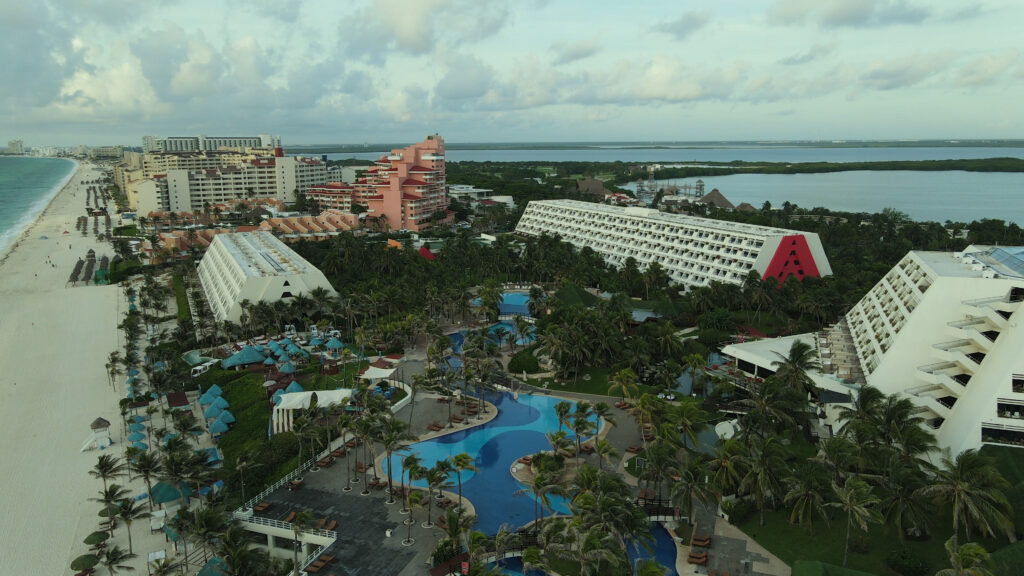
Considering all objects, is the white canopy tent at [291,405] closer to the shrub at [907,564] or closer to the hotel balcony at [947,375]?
the shrub at [907,564]

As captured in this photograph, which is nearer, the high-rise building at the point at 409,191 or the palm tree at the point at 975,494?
the palm tree at the point at 975,494

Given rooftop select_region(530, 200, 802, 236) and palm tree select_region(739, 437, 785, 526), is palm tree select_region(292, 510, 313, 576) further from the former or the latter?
rooftop select_region(530, 200, 802, 236)

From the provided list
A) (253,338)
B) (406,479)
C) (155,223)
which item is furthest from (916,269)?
(155,223)

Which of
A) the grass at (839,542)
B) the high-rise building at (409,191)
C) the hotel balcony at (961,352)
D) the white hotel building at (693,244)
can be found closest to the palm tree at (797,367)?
the hotel balcony at (961,352)

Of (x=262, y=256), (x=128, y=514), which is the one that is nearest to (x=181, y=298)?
(x=262, y=256)

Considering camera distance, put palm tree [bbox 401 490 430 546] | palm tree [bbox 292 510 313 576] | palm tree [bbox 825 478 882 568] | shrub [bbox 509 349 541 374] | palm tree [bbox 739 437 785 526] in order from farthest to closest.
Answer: shrub [bbox 509 349 541 374] → palm tree [bbox 401 490 430 546] → palm tree [bbox 739 437 785 526] → palm tree [bbox 292 510 313 576] → palm tree [bbox 825 478 882 568]

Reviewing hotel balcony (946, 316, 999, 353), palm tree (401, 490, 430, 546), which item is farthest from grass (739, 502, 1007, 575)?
palm tree (401, 490, 430, 546)
